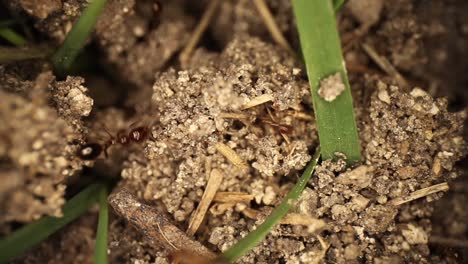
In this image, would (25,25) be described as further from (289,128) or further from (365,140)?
(365,140)

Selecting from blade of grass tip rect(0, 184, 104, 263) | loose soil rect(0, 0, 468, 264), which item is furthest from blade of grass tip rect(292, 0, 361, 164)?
blade of grass tip rect(0, 184, 104, 263)

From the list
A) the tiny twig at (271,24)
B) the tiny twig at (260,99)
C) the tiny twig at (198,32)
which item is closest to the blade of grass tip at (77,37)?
the tiny twig at (198,32)

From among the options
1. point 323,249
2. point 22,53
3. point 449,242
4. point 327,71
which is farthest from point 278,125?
point 22,53

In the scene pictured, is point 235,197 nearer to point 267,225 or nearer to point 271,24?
point 267,225

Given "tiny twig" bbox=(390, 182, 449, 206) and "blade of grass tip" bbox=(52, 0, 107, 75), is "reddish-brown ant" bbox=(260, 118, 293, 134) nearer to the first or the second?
"tiny twig" bbox=(390, 182, 449, 206)

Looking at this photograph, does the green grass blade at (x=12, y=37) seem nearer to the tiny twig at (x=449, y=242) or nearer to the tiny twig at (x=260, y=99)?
the tiny twig at (x=260, y=99)
